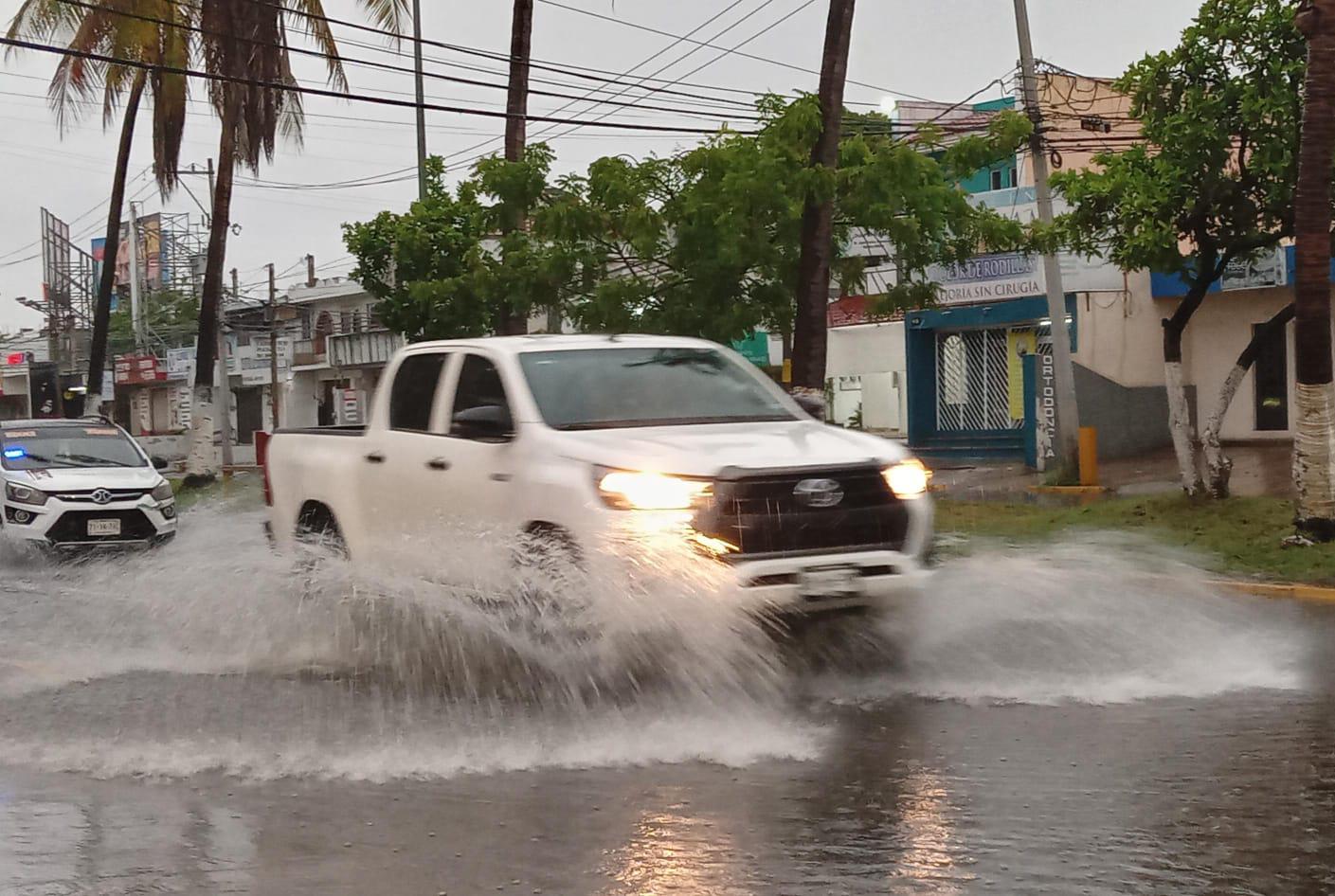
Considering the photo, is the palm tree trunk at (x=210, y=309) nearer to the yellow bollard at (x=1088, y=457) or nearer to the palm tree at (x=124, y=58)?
the palm tree at (x=124, y=58)

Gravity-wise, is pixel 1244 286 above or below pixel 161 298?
below

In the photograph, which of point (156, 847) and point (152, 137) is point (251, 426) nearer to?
point (152, 137)

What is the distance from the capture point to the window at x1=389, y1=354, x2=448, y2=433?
29.5 feet

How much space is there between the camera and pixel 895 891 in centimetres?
439

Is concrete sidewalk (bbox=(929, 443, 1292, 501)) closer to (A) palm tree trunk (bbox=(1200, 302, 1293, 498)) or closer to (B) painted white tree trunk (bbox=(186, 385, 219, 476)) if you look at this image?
(A) palm tree trunk (bbox=(1200, 302, 1293, 498))

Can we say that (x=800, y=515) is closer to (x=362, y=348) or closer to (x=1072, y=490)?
(x=1072, y=490)

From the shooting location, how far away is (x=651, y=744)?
6.34 metres

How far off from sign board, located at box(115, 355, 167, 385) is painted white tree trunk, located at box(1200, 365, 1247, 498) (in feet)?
192

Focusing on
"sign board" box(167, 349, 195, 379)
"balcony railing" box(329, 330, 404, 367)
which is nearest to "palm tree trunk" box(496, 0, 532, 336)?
"balcony railing" box(329, 330, 404, 367)

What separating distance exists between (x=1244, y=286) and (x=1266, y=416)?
2501 mm

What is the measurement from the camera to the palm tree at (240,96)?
1051 inches

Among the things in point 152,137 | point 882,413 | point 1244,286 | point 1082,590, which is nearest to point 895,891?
point 1082,590

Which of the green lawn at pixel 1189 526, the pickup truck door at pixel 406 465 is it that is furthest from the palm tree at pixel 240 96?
the pickup truck door at pixel 406 465

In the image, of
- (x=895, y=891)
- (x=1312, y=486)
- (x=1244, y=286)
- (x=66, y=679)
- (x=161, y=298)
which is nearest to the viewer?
(x=895, y=891)
